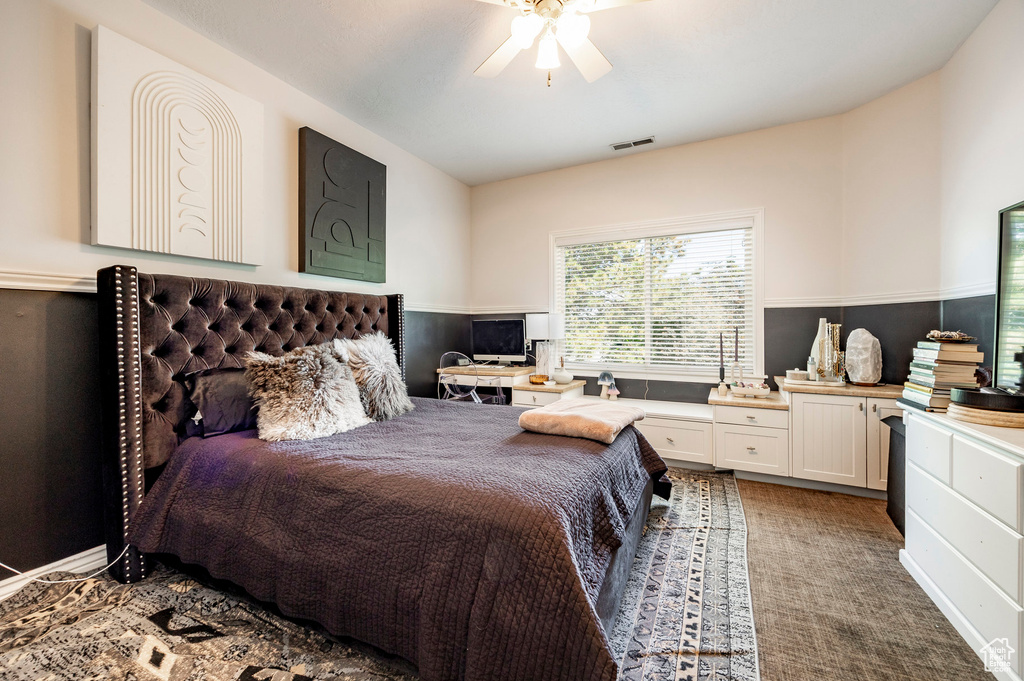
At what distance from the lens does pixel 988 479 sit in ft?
4.34

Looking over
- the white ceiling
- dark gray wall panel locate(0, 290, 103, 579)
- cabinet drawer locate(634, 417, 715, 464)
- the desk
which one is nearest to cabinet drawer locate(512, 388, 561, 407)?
the desk

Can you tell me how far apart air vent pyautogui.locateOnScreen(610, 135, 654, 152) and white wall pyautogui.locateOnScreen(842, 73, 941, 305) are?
134 cm

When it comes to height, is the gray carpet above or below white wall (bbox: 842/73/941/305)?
below

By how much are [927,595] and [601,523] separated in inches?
57.5

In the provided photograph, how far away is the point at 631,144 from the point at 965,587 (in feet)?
10.7

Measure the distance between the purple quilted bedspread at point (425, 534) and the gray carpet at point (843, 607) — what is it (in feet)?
2.12

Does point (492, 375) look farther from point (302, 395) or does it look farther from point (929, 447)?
point (929, 447)

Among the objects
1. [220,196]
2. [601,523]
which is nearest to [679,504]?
[601,523]

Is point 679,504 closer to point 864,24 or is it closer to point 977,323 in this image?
point 977,323

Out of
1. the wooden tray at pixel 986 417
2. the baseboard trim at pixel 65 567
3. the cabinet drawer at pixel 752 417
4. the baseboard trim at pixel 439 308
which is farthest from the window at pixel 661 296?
the baseboard trim at pixel 65 567

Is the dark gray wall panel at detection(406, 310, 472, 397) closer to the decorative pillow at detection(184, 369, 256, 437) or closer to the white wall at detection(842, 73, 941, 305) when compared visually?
the decorative pillow at detection(184, 369, 256, 437)

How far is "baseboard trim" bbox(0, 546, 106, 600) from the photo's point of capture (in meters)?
1.61

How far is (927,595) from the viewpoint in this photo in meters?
1.66

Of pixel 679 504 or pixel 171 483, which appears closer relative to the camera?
pixel 171 483
